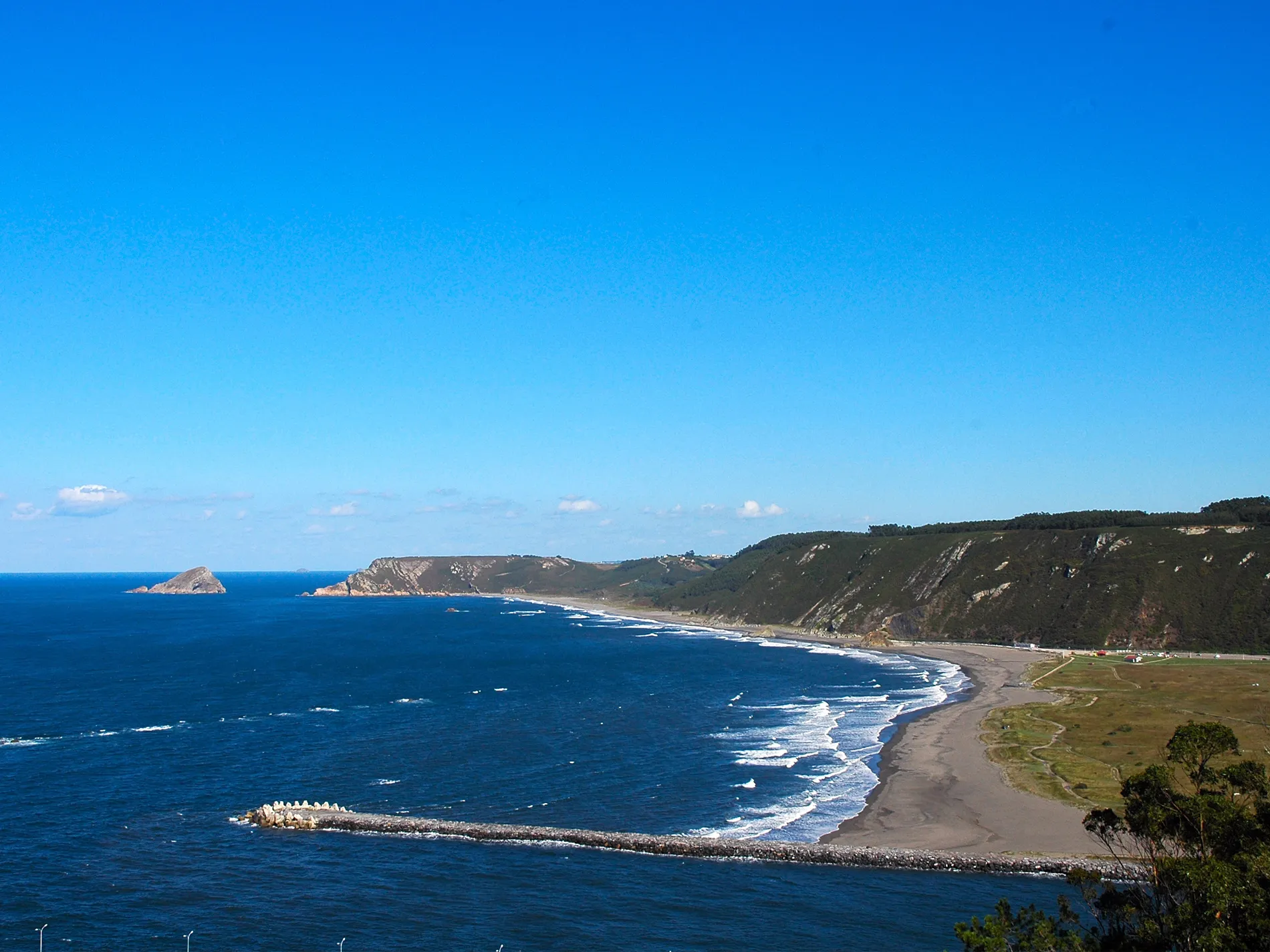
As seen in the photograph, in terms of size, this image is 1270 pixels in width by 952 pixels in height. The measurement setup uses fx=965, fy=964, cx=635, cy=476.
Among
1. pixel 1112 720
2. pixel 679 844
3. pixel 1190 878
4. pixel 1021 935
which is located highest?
pixel 1190 878

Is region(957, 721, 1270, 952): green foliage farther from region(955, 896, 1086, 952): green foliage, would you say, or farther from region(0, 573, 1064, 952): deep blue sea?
region(0, 573, 1064, 952): deep blue sea

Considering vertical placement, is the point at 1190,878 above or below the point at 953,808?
above

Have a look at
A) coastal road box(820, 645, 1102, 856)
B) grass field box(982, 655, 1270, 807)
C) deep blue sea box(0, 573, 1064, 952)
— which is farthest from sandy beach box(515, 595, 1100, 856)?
deep blue sea box(0, 573, 1064, 952)

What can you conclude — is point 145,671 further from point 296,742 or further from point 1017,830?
point 1017,830

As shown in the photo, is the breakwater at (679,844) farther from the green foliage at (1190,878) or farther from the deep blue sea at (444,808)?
the green foliage at (1190,878)

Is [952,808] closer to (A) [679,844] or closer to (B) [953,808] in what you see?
(B) [953,808]

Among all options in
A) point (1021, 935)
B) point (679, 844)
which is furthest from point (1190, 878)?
point (679, 844)
